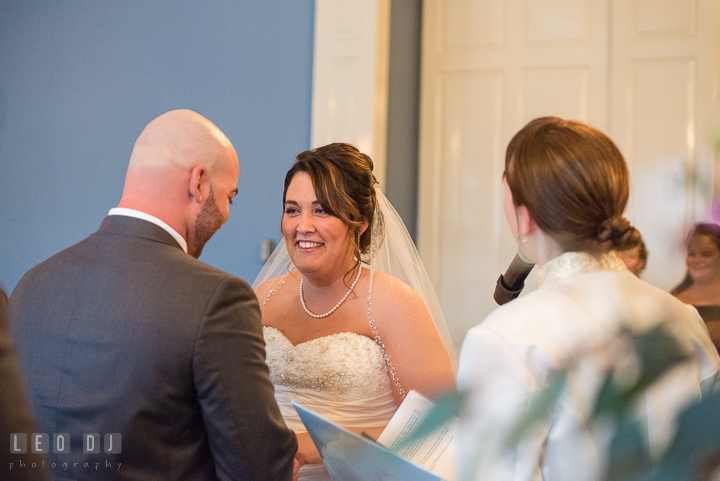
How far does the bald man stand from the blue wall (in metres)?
2.06

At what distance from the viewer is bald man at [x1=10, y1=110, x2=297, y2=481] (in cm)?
121

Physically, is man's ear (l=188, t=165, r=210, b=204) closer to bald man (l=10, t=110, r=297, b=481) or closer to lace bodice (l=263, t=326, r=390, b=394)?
bald man (l=10, t=110, r=297, b=481)

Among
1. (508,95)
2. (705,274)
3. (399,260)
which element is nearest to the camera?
(705,274)

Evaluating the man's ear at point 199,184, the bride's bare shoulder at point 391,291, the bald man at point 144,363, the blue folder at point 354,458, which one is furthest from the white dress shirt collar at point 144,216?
the bride's bare shoulder at point 391,291

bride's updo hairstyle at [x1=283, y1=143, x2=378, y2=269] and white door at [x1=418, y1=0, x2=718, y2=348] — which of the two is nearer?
bride's updo hairstyle at [x1=283, y1=143, x2=378, y2=269]

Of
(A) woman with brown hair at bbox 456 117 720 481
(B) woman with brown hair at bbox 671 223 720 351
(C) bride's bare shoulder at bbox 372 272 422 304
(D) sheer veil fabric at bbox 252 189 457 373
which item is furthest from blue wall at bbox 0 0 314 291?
(B) woman with brown hair at bbox 671 223 720 351

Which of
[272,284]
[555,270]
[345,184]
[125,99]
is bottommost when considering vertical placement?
[272,284]

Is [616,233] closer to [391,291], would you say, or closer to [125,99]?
[391,291]

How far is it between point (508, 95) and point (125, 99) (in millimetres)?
2235

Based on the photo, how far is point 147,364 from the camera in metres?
1.20

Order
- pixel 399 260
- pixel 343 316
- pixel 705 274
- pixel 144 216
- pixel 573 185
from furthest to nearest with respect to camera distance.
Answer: pixel 399 260 → pixel 343 316 → pixel 144 216 → pixel 573 185 → pixel 705 274

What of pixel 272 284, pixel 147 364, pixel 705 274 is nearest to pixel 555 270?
pixel 705 274

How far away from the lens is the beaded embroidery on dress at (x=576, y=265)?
3.44 ft

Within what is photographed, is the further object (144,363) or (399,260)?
(399,260)
